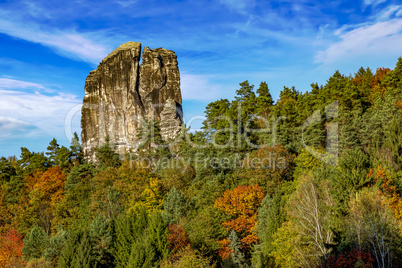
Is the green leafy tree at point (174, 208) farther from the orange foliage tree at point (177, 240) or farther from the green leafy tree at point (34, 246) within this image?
the green leafy tree at point (34, 246)

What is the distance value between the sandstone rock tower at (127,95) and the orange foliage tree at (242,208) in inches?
1617

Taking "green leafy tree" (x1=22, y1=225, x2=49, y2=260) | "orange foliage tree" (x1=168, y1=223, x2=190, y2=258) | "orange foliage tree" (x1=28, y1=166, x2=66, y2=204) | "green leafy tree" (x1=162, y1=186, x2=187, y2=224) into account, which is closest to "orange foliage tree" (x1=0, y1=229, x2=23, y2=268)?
"green leafy tree" (x1=22, y1=225, x2=49, y2=260)

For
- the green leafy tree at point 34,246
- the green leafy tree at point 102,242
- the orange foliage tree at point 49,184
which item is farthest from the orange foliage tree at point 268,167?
the orange foliage tree at point 49,184

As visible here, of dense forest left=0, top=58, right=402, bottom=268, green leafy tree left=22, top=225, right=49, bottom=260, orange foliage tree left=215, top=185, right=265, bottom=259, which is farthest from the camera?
green leafy tree left=22, top=225, right=49, bottom=260

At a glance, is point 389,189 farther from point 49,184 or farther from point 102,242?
point 49,184

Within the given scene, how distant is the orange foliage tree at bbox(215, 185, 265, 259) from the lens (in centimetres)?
4533

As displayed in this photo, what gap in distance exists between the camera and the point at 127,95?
87375mm

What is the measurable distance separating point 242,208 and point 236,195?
187 centimetres

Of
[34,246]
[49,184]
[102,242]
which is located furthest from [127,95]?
[102,242]

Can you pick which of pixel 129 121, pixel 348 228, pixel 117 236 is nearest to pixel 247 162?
pixel 117 236

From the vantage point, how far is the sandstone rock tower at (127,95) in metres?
86.0

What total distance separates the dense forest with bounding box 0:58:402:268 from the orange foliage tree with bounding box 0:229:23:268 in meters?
0.21

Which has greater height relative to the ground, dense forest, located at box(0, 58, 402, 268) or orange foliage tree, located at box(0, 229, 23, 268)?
dense forest, located at box(0, 58, 402, 268)

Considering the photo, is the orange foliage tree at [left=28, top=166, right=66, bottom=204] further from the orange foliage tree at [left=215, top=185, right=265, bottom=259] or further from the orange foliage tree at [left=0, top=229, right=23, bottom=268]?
the orange foliage tree at [left=215, top=185, right=265, bottom=259]
